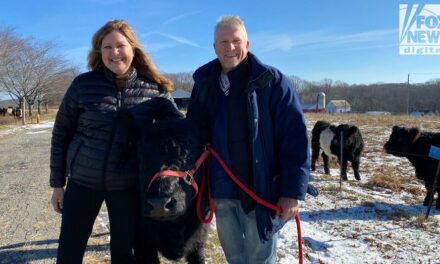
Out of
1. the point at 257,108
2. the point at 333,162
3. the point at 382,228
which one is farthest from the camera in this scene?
the point at 333,162

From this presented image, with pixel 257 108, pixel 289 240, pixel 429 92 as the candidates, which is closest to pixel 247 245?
pixel 257 108

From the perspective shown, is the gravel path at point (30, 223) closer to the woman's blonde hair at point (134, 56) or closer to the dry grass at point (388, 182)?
the woman's blonde hair at point (134, 56)

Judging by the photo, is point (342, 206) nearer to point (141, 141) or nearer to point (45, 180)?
point (141, 141)

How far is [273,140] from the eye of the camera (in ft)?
7.93

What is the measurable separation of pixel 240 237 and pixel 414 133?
22.0ft

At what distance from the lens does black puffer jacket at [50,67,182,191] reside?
106 inches

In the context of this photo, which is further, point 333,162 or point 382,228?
point 333,162

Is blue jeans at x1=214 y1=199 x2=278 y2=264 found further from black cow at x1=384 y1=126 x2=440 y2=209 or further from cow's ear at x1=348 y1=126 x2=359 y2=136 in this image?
cow's ear at x1=348 y1=126 x2=359 y2=136

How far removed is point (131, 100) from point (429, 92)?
374 feet

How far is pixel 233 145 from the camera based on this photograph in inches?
97.6

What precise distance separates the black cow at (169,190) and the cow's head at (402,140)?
651 cm

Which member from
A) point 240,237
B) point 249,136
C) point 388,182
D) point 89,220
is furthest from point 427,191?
point 89,220

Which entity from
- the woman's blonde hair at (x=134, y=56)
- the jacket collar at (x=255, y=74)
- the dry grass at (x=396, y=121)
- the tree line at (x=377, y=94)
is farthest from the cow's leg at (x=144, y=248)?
the tree line at (x=377, y=94)

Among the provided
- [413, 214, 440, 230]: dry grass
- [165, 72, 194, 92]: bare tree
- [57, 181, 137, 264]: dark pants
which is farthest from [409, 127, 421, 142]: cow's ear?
[165, 72, 194, 92]: bare tree
